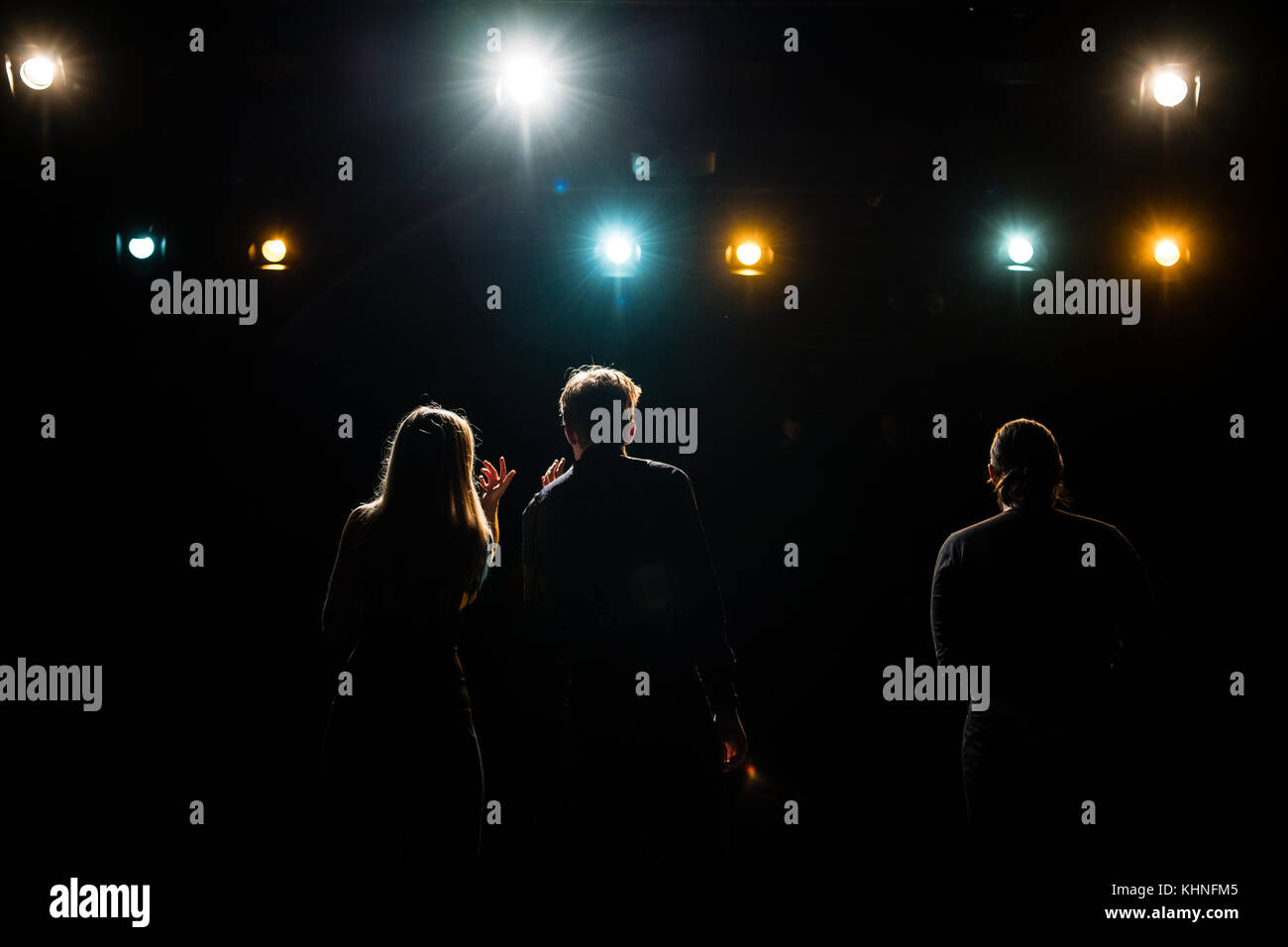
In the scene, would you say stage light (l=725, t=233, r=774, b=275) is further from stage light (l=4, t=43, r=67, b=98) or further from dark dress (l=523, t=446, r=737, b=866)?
stage light (l=4, t=43, r=67, b=98)

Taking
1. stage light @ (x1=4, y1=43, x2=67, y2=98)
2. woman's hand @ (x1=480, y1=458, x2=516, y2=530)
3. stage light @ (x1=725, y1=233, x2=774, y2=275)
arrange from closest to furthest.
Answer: woman's hand @ (x1=480, y1=458, x2=516, y2=530) → stage light @ (x1=4, y1=43, x2=67, y2=98) → stage light @ (x1=725, y1=233, x2=774, y2=275)

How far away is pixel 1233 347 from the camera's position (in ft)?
12.3

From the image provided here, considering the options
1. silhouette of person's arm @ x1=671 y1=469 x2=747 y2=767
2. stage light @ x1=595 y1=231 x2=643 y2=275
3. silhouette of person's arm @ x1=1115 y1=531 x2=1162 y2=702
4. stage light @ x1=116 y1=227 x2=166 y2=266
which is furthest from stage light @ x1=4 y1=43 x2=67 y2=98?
silhouette of person's arm @ x1=1115 y1=531 x2=1162 y2=702

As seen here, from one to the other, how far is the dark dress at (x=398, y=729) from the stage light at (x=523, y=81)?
201 centimetres

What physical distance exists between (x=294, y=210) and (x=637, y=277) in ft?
5.40

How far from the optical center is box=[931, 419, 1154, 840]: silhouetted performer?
183cm

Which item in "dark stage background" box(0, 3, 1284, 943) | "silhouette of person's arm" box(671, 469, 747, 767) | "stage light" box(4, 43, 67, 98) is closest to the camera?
"silhouette of person's arm" box(671, 469, 747, 767)

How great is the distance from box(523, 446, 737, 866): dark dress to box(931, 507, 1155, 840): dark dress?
25.8 inches

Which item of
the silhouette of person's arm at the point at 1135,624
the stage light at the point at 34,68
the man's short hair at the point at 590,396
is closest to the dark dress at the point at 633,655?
the man's short hair at the point at 590,396

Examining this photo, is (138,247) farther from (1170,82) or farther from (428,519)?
(1170,82)

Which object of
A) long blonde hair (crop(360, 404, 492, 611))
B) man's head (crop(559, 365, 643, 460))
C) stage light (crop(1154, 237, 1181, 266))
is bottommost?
long blonde hair (crop(360, 404, 492, 611))

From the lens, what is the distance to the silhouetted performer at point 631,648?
1.83m

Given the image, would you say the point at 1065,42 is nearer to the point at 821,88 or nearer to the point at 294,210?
the point at 821,88
